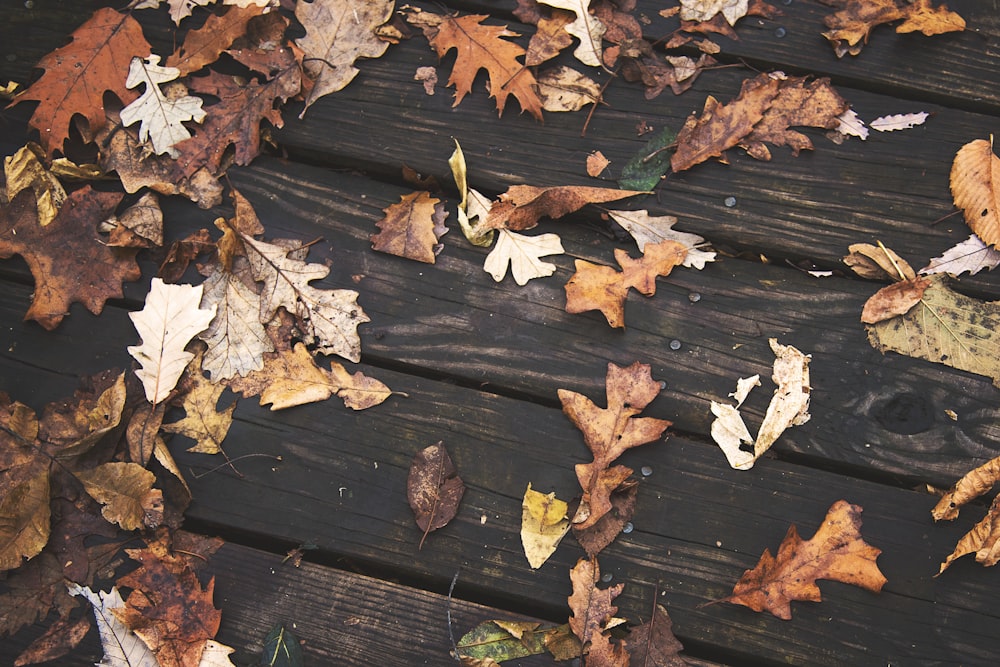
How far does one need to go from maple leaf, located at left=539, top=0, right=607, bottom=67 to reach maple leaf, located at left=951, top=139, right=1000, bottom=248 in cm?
103

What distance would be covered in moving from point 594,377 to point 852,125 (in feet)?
3.36

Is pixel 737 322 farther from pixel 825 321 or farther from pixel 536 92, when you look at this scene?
pixel 536 92

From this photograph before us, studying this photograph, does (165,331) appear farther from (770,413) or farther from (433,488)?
(770,413)

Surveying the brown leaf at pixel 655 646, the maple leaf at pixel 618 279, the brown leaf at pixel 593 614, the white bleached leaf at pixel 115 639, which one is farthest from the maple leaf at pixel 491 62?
the white bleached leaf at pixel 115 639

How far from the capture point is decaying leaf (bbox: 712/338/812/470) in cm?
191

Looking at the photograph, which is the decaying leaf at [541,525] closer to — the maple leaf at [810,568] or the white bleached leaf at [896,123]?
the maple leaf at [810,568]

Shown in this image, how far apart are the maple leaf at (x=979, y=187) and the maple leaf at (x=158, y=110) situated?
2.09 m

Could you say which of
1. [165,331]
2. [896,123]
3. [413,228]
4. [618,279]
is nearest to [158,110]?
[165,331]

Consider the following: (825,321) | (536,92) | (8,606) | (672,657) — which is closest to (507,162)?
(536,92)

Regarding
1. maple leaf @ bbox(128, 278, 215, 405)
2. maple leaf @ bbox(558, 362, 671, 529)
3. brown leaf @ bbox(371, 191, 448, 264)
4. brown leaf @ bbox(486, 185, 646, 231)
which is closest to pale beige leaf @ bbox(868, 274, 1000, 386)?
maple leaf @ bbox(558, 362, 671, 529)

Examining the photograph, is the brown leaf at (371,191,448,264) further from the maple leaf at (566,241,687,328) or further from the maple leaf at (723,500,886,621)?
the maple leaf at (723,500,886,621)

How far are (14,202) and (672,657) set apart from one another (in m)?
2.08

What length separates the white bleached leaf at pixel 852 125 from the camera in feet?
7.00

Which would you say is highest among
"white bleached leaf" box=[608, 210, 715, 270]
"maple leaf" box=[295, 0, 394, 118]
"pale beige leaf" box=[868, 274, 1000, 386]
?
"maple leaf" box=[295, 0, 394, 118]
